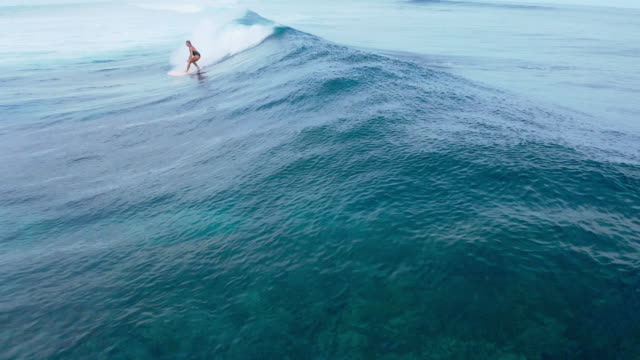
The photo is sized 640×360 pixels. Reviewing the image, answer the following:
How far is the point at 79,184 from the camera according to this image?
13.9 meters

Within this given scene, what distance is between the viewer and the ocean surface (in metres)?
6.52

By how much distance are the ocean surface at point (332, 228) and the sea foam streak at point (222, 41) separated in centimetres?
1934

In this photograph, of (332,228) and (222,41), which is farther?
(222,41)

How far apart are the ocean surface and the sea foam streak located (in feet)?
63.5

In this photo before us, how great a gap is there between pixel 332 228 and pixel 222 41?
4193 centimetres

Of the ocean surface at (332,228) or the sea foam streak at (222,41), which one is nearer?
the ocean surface at (332,228)

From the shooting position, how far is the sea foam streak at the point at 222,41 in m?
37.9

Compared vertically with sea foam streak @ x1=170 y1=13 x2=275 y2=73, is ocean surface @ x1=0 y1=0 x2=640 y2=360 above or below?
below

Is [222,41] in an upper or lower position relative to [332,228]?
upper

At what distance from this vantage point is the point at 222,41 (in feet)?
144

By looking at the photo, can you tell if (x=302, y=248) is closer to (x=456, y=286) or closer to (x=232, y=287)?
(x=232, y=287)

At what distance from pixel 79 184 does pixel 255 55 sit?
74.7 ft

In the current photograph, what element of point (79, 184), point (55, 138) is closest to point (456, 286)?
point (79, 184)

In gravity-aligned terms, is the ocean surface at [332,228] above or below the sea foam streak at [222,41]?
below
